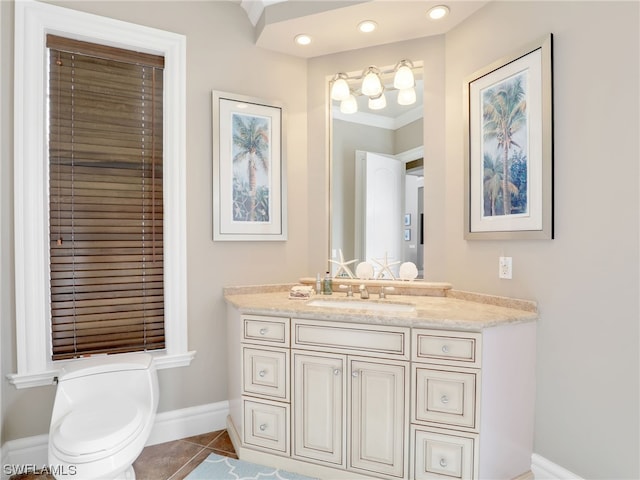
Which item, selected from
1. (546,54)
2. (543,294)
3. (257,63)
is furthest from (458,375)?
(257,63)

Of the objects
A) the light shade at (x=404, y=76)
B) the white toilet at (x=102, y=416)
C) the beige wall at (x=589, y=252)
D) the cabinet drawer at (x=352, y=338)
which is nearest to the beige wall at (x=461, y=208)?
the beige wall at (x=589, y=252)

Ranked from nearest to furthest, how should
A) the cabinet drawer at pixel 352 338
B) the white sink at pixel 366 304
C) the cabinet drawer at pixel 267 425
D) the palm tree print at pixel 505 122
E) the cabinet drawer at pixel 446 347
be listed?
the cabinet drawer at pixel 446 347, the cabinet drawer at pixel 352 338, the palm tree print at pixel 505 122, the cabinet drawer at pixel 267 425, the white sink at pixel 366 304

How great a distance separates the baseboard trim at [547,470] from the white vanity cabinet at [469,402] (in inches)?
2.8

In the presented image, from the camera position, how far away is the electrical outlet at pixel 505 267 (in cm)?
185

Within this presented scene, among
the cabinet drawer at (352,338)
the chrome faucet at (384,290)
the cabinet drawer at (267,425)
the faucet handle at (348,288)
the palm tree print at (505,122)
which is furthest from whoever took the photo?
the faucet handle at (348,288)

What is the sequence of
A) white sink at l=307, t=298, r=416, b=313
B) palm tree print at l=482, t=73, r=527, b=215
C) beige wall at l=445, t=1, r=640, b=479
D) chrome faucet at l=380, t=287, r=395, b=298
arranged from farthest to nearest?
chrome faucet at l=380, t=287, r=395, b=298 → white sink at l=307, t=298, r=416, b=313 → palm tree print at l=482, t=73, r=527, b=215 → beige wall at l=445, t=1, r=640, b=479

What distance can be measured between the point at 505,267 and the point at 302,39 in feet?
6.18

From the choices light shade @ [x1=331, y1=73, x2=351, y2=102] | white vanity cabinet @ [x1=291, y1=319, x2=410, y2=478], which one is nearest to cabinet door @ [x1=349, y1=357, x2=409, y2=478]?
white vanity cabinet @ [x1=291, y1=319, x2=410, y2=478]

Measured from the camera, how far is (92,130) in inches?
79.0

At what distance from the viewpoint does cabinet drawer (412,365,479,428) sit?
5.05 ft

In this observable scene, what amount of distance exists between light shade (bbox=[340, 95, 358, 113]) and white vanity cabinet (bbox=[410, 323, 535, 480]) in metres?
1.59

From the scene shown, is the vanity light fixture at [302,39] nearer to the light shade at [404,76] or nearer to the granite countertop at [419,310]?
the light shade at [404,76]

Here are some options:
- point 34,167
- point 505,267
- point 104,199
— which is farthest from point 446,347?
point 34,167

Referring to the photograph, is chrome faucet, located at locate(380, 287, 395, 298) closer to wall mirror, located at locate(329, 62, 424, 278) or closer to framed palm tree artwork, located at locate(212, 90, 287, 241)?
wall mirror, located at locate(329, 62, 424, 278)
